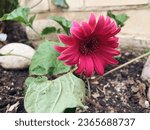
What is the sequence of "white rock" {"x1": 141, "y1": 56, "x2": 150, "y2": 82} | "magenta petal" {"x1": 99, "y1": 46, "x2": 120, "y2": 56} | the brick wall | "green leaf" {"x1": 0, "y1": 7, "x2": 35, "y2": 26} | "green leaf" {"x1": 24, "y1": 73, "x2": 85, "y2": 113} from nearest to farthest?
"green leaf" {"x1": 24, "y1": 73, "x2": 85, "y2": 113} < "magenta petal" {"x1": 99, "y1": 46, "x2": 120, "y2": 56} < "green leaf" {"x1": 0, "y1": 7, "x2": 35, "y2": 26} < "white rock" {"x1": 141, "y1": 56, "x2": 150, "y2": 82} < the brick wall

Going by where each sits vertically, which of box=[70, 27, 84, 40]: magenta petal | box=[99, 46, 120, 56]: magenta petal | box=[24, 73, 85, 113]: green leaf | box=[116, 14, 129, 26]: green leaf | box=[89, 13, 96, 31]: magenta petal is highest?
box=[89, 13, 96, 31]: magenta petal

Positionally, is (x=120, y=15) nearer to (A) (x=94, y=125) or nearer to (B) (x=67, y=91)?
(B) (x=67, y=91)

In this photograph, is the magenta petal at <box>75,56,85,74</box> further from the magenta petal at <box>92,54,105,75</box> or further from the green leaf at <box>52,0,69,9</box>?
the green leaf at <box>52,0,69,9</box>

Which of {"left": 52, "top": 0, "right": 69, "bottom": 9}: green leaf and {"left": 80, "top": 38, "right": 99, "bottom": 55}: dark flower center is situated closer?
{"left": 80, "top": 38, "right": 99, "bottom": 55}: dark flower center

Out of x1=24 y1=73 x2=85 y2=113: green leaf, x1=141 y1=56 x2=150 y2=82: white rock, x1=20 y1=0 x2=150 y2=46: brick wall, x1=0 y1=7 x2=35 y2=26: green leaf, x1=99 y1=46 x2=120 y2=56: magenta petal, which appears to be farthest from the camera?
x1=20 y1=0 x2=150 y2=46: brick wall

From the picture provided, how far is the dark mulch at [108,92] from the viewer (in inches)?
63.3

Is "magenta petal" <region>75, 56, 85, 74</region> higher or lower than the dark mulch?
higher

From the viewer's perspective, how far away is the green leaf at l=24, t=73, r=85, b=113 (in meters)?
1.33

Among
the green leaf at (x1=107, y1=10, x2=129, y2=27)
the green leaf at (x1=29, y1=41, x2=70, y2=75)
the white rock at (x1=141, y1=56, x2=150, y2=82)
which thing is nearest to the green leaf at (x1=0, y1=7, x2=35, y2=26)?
the green leaf at (x1=29, y1=41, x2=70, y2=75)

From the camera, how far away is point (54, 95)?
138cm

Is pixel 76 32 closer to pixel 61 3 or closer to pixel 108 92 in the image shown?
pixel 108 92

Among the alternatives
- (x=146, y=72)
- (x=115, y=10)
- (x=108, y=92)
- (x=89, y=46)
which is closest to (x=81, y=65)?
(x=89, y=46)

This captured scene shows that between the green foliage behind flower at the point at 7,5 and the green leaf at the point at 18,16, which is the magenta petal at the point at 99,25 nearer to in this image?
the green leaf at the point at 18,16

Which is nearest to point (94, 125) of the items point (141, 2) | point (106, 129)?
point (106, 129)
